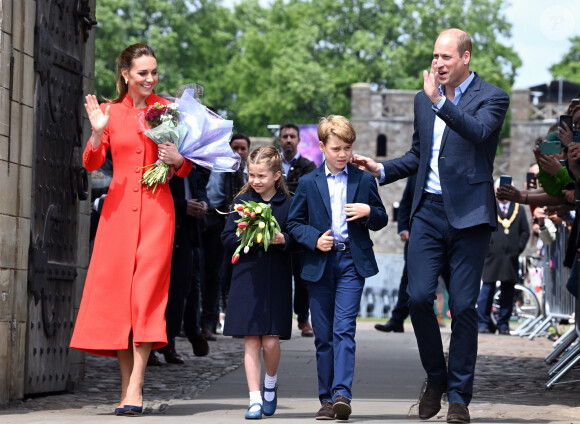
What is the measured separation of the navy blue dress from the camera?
7816 millimetres

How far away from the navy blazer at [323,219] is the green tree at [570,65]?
7656cm

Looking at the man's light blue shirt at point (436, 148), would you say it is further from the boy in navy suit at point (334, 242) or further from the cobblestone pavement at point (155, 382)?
the cobblestone pavement at point (155, 382)

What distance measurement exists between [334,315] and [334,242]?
44 centimetres

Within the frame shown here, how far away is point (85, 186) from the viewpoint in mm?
9430

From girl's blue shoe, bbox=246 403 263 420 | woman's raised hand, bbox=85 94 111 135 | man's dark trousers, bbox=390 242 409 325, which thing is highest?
woman's raised hand, bbox=85 94 111 135

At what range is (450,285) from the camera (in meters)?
7.56

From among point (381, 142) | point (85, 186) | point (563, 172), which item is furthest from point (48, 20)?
point (381, 142)

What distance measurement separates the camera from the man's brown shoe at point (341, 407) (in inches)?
288

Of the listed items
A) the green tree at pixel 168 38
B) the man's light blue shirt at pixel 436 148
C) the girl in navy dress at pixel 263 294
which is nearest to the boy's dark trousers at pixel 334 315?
the girl in navy dress at pixel 263 294

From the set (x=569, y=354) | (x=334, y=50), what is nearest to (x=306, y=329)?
(x=569, y=354)

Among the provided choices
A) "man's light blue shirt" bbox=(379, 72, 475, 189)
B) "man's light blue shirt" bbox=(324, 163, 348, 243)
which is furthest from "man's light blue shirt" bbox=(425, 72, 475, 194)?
"man's light blue shirt" bbox=(324, 163, 348, 243)

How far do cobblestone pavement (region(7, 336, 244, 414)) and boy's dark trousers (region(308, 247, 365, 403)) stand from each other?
1128 mm

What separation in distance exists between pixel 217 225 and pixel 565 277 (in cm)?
378

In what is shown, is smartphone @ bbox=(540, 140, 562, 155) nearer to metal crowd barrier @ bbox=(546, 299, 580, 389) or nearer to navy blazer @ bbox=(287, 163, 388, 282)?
metal crowd barrier @ bbox=(546, 299, 580, 389)
